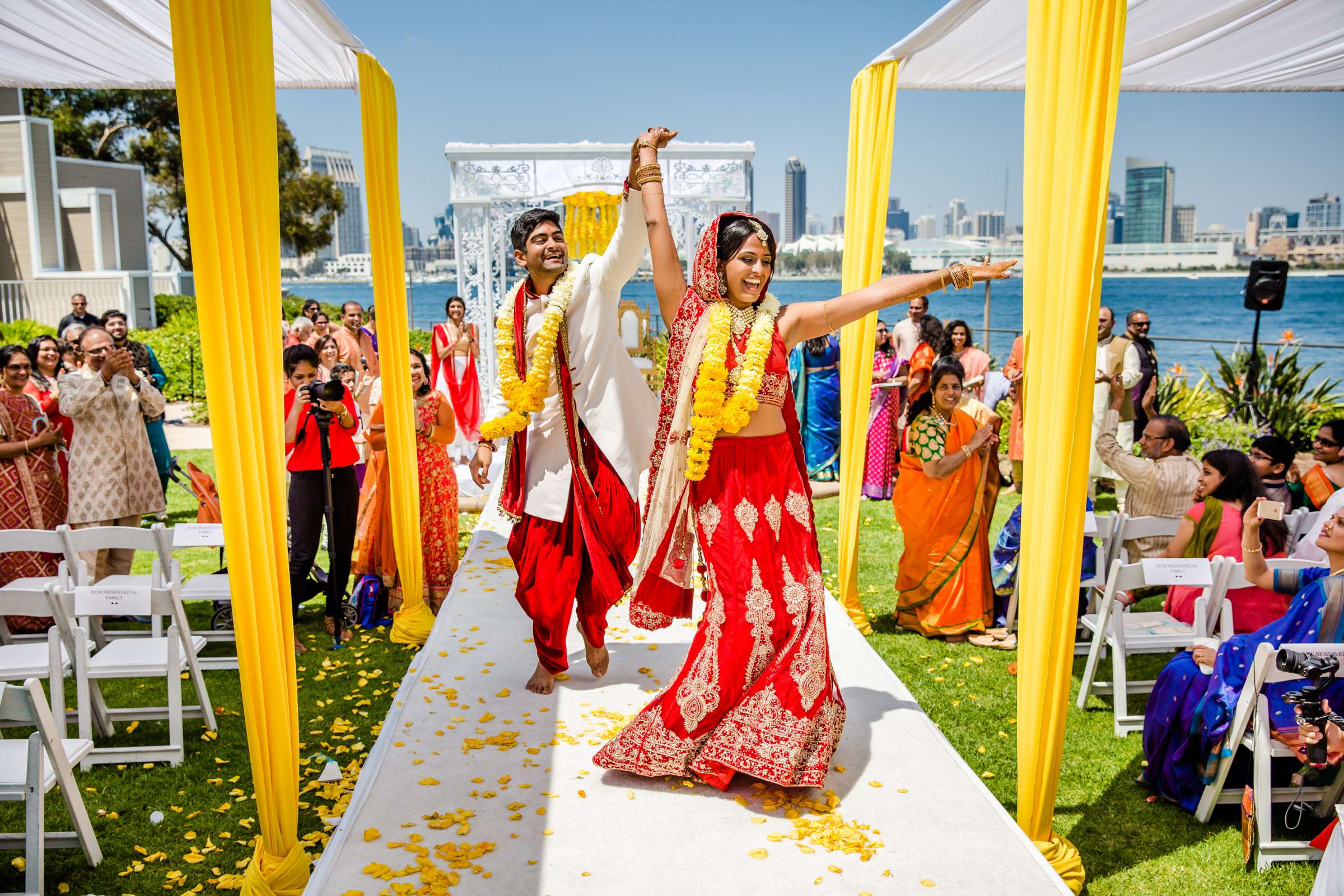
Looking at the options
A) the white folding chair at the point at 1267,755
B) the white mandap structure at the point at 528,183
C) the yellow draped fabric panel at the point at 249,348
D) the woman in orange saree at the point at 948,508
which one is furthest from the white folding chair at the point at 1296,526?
the white mandap structure at the point at 528,183

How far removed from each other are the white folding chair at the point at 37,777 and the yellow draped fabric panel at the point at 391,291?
7.37 ft

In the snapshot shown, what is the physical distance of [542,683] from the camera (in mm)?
4488

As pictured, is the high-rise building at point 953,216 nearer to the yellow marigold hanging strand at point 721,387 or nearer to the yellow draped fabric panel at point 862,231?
the yellow draped fabric panel at point 862,231

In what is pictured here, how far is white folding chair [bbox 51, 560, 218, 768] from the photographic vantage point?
13.4 ft

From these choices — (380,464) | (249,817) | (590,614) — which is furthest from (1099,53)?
(380,464)

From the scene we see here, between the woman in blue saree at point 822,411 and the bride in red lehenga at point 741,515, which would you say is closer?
the bride in red lehenga at point 741,515

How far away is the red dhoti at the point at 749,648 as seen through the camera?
11.5 feet

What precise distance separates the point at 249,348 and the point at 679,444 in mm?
1574

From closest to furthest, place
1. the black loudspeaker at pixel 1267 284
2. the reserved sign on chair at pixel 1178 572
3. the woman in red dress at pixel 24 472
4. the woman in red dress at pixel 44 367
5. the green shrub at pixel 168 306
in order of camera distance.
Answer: the reserved sign on chair at pixel 1178 572 < the woman in red dress at pixel 24 472 < the woman in red dress at pixel 44 367 < the black loudspeaker at pixel 1267 284 < the green shrub at pixel 168 306

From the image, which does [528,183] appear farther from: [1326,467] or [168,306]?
[168,306]

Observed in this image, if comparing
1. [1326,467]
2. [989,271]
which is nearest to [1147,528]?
[1326,467]

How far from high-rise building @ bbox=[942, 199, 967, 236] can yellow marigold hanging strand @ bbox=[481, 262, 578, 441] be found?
105 metres

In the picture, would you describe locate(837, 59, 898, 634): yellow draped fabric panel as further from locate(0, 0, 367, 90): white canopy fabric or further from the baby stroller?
the baby stroller

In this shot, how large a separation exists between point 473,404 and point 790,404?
317 inches
